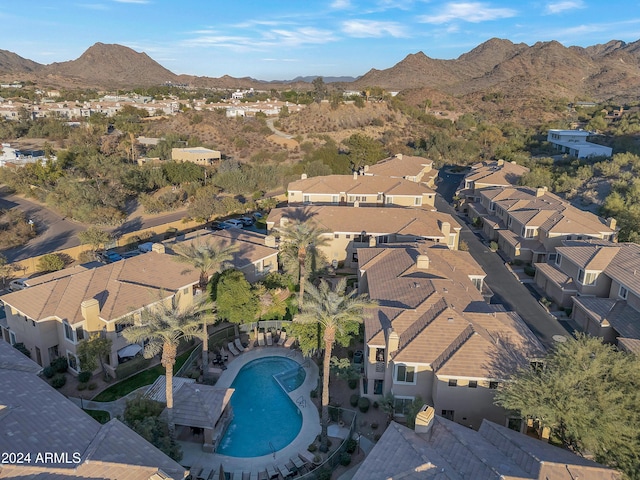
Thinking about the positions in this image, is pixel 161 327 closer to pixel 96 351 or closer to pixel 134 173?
pixel 96 351

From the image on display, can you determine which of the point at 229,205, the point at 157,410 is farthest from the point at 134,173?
the point at 157,410

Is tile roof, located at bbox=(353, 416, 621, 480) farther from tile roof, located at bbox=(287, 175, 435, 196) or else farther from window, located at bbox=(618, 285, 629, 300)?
tile roof, located at bbox=(287, 175, 435, 196)

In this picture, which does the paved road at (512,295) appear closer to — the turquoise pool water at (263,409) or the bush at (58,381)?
the turquoise pool water at (263,409)

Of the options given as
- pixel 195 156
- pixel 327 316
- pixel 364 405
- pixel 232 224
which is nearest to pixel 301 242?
pixel 327 316

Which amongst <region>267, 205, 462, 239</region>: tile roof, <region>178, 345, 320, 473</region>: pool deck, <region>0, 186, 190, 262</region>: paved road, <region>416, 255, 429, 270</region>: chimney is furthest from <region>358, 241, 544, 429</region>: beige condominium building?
<region>0, 186, 190, 262</region>: paved road

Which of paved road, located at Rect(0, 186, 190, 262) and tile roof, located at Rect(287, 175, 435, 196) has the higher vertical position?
tile roof, located at Rect(287, 175, 435, 196)

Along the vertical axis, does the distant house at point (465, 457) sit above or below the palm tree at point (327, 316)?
below

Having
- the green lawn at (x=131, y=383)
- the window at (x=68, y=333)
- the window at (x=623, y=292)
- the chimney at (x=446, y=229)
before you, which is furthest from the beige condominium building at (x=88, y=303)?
the window at (x=623, y=292)
